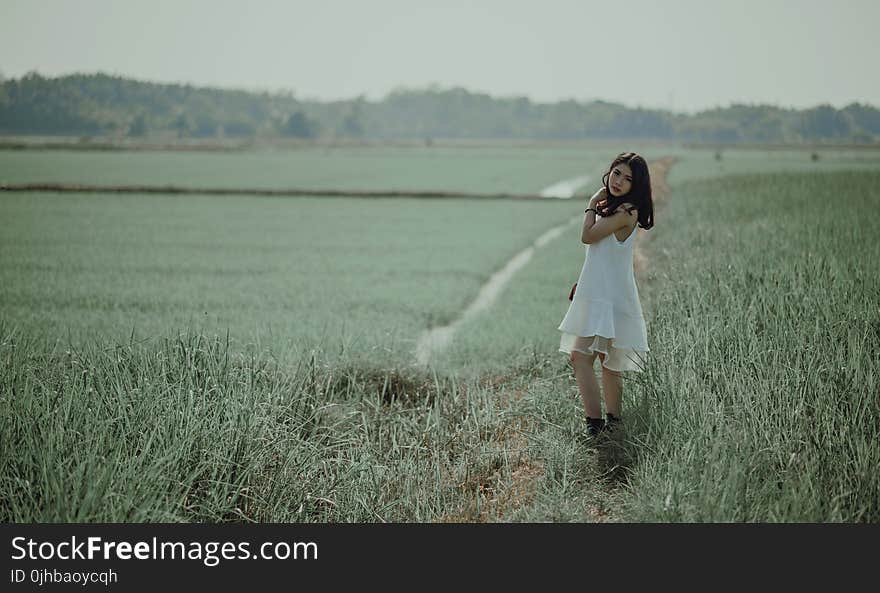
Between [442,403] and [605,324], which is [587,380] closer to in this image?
[605,324]

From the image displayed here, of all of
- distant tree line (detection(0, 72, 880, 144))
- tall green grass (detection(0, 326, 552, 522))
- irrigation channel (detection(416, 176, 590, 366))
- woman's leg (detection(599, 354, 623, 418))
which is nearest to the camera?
tall green grass (detection(0, 326, 552, 522))

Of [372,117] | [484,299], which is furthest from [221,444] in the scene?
[372,117]

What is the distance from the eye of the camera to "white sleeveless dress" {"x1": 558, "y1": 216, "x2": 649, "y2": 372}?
3.10 metres

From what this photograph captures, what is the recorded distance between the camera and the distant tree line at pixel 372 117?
12.1 meters

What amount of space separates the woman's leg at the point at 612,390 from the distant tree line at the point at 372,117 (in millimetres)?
10310

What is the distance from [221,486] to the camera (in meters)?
2.96

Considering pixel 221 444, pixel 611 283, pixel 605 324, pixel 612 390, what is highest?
pixel 611 283

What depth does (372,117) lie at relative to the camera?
70.4 meters

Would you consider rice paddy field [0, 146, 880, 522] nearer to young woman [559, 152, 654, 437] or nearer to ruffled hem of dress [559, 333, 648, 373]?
ruffled hem of dress [559, 333, 648, 373]

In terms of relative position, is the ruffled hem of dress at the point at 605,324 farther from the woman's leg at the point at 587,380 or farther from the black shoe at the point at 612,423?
the black shoe at the point at 612,423

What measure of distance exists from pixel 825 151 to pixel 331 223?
50763mm

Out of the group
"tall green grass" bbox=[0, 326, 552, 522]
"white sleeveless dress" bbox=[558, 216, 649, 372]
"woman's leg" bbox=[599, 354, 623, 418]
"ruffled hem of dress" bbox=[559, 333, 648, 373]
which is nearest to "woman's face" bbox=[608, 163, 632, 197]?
"white sleeveless dress" bbox=[558, 216, 649, 372]

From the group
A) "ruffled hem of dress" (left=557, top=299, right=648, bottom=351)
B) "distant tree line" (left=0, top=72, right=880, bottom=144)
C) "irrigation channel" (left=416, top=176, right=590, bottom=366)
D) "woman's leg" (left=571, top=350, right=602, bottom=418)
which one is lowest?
"irrigation channel" (left=416, top=176, right=590, bottom=366)

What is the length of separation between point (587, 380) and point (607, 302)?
36 cm
